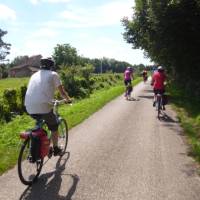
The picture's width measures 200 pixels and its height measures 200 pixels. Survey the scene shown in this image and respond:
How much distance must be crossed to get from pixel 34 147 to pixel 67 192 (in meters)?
1.01

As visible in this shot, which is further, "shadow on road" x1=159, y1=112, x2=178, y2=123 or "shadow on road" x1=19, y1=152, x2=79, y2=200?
"shadow on road" x1=159, y1=112, x2=178, y2=123

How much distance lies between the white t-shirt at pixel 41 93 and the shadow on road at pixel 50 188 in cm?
123

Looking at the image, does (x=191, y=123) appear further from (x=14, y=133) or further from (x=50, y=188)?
(x=50, y=188)

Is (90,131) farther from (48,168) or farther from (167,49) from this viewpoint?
(167,49)


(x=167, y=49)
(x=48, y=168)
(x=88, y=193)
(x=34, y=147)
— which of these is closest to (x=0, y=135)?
(x=48, y=168)

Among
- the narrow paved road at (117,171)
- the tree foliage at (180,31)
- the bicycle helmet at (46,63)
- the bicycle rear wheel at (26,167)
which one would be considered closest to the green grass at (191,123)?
the narrow paved road at (117,171)

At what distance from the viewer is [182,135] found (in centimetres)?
1182

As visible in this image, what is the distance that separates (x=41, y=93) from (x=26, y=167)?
1350mm

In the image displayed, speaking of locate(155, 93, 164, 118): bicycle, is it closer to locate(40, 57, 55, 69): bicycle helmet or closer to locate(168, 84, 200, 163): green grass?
locate(168, 84, 200, 163): green grass

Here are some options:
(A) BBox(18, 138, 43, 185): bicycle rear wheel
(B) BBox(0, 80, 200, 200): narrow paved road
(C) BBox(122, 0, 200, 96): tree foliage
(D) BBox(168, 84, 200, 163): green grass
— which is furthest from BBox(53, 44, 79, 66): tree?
(A) BBox(18, 138, 43, 185): bicycle rear wheel

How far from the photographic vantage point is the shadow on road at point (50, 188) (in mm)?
6188

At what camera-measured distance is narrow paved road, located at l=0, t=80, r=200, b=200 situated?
6387 millimetres

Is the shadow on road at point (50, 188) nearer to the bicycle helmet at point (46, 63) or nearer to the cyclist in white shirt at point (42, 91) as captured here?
the cyclist in white shirt at point (42, 91)

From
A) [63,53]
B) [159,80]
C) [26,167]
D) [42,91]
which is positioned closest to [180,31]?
[159,80]
